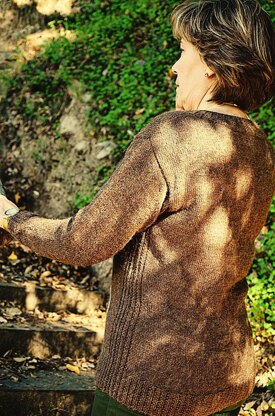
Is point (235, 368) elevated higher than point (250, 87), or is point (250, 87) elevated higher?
point (250, 87)

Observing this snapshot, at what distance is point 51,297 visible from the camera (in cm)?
450

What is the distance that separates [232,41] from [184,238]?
0.55m

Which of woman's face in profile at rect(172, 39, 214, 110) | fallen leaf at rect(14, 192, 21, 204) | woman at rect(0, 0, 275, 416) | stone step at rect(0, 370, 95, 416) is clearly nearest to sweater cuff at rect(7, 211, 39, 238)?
woman at rect(0, 0, 275, 416)

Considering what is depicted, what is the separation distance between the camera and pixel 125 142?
227 inches

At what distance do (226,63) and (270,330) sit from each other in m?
2.85

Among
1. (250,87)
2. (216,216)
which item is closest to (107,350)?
(216,216)

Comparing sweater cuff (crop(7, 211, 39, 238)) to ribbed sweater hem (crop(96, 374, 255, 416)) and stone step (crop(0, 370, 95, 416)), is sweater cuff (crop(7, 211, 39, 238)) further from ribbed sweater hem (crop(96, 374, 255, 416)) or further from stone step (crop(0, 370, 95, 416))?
stone step (crop(0, 370, 95, 416))

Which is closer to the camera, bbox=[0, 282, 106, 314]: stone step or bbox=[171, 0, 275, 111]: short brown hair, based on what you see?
bbox=[171, 0, 275, 111]: short brown hair

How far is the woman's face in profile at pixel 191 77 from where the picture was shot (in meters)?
1.60

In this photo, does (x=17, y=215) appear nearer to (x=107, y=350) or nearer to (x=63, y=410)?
(x=107, y=350)

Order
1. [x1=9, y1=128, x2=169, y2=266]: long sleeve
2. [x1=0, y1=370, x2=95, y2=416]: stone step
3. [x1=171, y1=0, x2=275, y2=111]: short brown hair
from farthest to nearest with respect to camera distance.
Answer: [x1=0, y1=370, x2=95, y2=416]: stone step
[x1=171, y1=0, x2=275, y2=111]: short brown hair
[x1=9, y1=128, x2=169, y2=266]: long sleeve

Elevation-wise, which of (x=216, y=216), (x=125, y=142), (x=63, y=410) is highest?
(x=216, y=216)

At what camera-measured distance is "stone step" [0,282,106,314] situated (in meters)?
4.34

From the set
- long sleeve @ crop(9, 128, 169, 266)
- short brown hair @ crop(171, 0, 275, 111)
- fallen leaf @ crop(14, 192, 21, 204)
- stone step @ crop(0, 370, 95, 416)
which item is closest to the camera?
long sleeve @ crop(9, 128, 169, 266)
